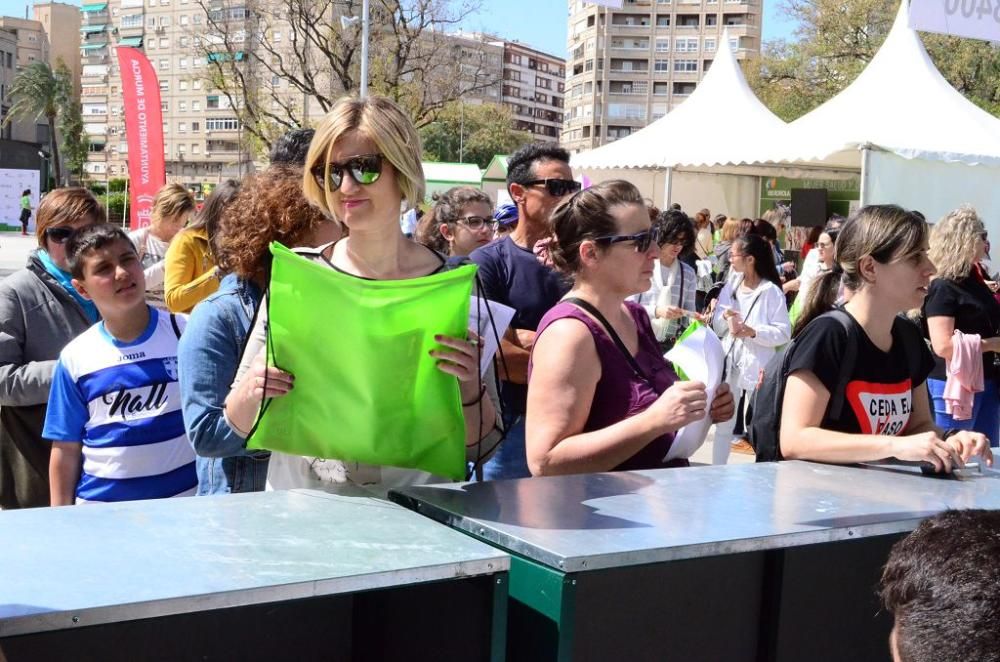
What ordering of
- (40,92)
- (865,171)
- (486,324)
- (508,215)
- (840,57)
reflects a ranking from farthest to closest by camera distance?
(40,92) < (840,57) < (865,171) < (508,215) < (486,324)

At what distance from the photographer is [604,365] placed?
2.52 m

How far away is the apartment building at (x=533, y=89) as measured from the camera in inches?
6112

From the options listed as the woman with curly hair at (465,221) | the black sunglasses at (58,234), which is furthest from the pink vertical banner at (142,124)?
the black sunglasses at (58,234)

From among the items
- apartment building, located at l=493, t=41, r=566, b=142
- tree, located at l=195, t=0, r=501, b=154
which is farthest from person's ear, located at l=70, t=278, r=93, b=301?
apartment building, located at l=493, t=41, r=566, b=142

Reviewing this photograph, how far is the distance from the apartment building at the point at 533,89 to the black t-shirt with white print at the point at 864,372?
150 metres

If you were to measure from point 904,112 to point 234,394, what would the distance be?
1219 centimetres

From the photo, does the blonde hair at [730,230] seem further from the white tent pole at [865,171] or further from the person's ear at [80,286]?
the person's ear at [80,286]

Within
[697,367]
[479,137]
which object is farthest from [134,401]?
[479,137]

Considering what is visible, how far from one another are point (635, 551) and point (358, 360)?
60 cm

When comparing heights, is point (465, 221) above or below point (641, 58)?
below

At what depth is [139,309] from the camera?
3342 millimetres

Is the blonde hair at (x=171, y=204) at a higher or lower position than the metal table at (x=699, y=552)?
higher

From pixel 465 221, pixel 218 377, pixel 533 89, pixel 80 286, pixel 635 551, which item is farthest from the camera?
pixel 533 89

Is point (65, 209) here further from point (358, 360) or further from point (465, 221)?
point (358, 360)
